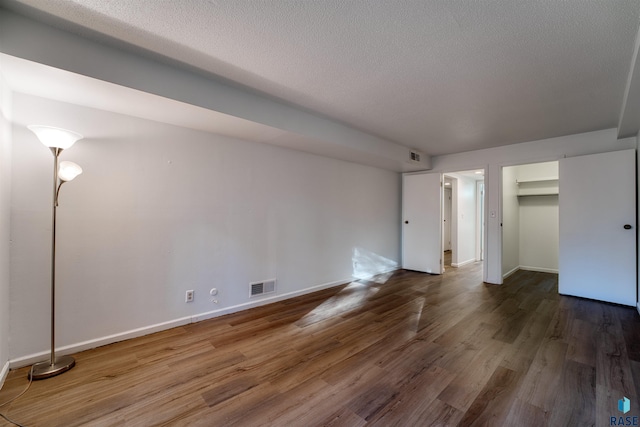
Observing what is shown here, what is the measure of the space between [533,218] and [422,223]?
2569 millimetres

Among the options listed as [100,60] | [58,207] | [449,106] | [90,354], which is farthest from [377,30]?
[90,354]

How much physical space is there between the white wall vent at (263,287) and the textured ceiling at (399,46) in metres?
2.28

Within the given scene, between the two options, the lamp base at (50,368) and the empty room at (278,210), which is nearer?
the empty room at (278,210)

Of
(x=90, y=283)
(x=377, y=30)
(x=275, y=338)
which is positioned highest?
(x=377, y=30)

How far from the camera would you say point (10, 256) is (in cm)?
195

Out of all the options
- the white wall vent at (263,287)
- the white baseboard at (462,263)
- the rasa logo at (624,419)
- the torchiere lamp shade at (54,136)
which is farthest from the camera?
the white baseboard at (462,263)

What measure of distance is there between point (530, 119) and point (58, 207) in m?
5.12

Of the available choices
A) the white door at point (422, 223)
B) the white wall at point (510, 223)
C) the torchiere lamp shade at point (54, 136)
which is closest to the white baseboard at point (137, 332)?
the torchiere lamp shade at point (54, 136)

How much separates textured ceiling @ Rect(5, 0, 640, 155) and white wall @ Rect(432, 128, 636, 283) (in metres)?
1.26

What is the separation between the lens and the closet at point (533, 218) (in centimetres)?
523

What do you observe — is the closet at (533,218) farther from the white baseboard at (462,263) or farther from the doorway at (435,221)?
the white baseboard at (462,263)

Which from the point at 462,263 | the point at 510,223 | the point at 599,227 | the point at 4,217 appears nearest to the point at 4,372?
the point at 4,217

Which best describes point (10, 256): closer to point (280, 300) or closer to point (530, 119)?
point (280, 300)

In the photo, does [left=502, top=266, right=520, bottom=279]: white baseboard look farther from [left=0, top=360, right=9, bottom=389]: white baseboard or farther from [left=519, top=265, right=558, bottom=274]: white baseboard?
[left=0, top=360, right=9, bottom=389]: white baseboard
